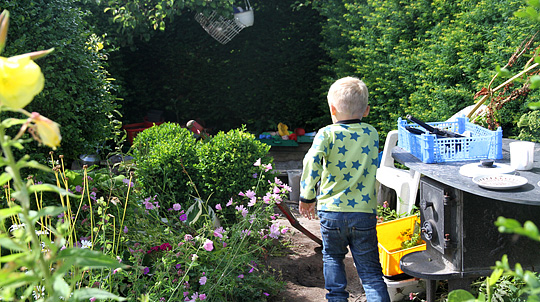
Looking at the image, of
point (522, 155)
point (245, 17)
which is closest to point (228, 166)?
point (522, 155)

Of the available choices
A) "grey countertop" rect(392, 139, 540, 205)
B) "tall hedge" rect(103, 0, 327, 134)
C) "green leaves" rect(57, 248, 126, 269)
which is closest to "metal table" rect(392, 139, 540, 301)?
"grey countertop" rect(392, 139, 540, 205)

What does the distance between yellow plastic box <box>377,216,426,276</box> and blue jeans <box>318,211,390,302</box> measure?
12.7 inches

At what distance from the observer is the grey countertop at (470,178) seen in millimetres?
2119

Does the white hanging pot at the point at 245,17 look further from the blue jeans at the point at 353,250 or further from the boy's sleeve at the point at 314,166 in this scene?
the blue jeans at the point at 353,250

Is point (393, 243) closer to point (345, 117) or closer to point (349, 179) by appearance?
point (349, 179)

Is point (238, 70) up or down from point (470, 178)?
up

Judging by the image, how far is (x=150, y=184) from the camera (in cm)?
383

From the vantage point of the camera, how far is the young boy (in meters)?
2.69

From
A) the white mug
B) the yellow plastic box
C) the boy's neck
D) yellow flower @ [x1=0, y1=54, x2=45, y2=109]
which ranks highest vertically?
yellow flower @ [x1=0, y1=54, x2=45, y2=109]

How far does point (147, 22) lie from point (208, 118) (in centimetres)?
179

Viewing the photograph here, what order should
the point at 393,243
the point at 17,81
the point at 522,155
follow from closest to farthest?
the point at 17,81
the point at 522,155
the point at 393,243

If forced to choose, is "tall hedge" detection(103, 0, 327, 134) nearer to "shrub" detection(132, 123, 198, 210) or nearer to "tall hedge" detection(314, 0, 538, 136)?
"tall hedge" detection(314, 0, 538, 136)

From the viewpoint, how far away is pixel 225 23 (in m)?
6.77

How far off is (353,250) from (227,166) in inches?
52.5
